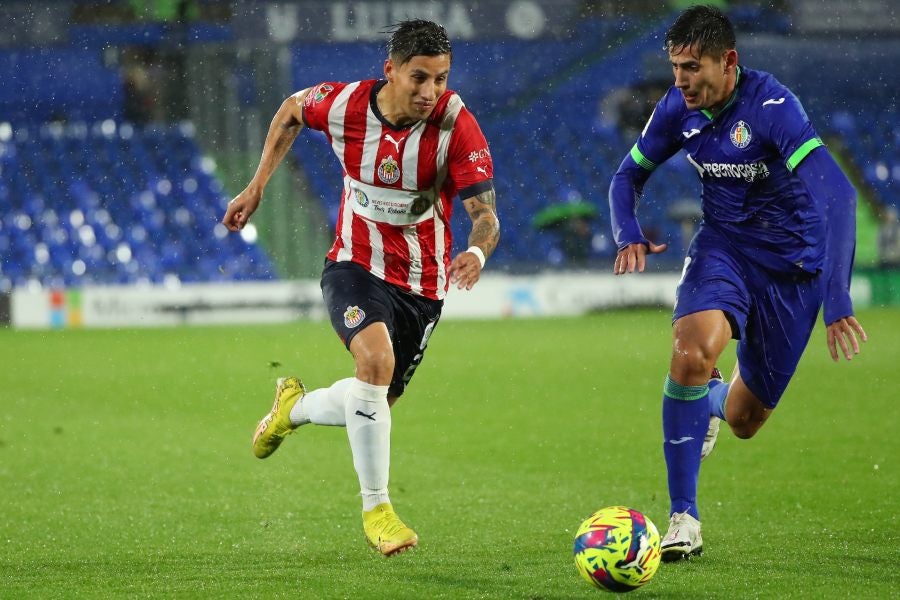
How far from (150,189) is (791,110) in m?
21.1

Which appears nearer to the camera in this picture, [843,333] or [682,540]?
[843,333]

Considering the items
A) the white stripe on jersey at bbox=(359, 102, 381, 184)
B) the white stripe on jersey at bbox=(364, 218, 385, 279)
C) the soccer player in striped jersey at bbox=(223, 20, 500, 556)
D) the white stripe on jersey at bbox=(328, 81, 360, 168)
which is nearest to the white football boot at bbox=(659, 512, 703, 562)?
the soccer player in striped jersey at bbox=(223, 20, 500, 556)

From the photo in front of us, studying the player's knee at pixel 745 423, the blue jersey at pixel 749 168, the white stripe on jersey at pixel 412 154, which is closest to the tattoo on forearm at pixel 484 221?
the white stripe on jersey at pixel 412 154

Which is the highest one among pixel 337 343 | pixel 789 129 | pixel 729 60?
pixel 729 60

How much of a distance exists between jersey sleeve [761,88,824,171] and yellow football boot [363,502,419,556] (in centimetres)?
215

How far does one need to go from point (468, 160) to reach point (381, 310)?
743 mm

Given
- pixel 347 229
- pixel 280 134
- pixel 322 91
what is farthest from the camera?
pixel 280 134

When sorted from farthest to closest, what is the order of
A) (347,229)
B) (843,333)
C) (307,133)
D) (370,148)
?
(307,133) → (347,229) → (370,148) → (843,333)

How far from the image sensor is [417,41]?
5.16 m

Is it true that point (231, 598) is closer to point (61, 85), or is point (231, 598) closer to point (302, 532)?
point (302, 532)

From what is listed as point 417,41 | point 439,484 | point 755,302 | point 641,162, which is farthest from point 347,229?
point 439,484

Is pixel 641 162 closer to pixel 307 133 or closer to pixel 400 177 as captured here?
pixel 400 177

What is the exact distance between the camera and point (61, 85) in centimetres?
2591

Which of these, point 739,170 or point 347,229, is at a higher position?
point 739,170
